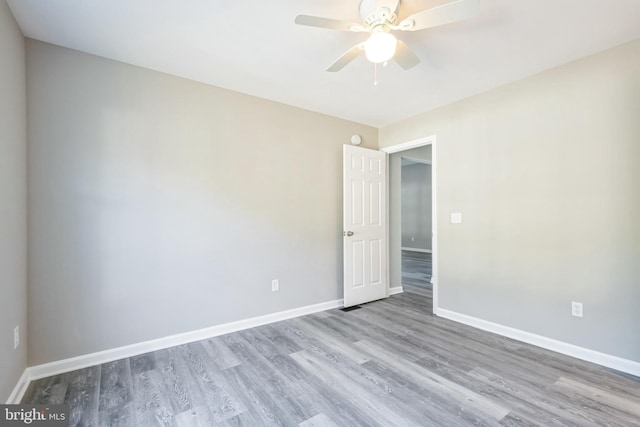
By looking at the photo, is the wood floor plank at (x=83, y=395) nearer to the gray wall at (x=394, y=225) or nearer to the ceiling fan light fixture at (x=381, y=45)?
the ceiling fan light fixture at (x=381, y=45)

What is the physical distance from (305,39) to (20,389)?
3073mm

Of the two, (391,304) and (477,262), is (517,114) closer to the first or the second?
(477,262)

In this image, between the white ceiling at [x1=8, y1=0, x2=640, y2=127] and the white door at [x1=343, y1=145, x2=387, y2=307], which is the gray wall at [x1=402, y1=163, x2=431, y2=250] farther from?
the white ceiling at [x1=8, y1=0, x2=640, y2=127]

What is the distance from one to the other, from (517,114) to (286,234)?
8.77ft

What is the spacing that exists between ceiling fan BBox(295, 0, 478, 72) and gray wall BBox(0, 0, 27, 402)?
1.84m

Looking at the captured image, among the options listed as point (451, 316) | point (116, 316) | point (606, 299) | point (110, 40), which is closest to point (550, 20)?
point (606, 299)

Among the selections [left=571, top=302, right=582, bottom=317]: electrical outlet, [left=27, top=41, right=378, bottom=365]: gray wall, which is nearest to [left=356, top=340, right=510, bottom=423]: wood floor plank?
[left=571, top=302, right=582, bottom=317]: electrical outlet

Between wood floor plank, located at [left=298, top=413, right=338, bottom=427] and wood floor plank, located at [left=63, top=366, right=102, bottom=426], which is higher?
wood floor plank, located at [left=63, top=366, right=102, bottom=426]

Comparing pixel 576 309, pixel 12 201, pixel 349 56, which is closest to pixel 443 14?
pixel 349 56

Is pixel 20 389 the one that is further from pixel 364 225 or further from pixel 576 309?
pixel 576 309

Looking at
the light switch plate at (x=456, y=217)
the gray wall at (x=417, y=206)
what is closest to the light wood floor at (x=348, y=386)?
the light switch plate at (x=456, y=217)

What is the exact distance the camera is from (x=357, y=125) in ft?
13.3

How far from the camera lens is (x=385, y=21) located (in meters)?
1.75

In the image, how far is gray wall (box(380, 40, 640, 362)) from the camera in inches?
87.0
